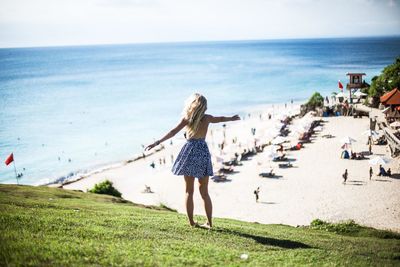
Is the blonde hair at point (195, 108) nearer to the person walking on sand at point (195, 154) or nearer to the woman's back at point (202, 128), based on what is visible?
the person walking on sand at point (195, 154)

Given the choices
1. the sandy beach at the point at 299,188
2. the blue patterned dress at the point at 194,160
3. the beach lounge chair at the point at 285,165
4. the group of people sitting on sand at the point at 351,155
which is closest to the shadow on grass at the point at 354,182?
the sandy beach at the point at 299,188

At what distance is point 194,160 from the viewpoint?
19.2 ft

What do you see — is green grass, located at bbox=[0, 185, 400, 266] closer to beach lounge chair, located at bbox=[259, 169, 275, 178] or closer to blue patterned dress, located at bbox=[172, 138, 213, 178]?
blue patterned dress, located at bbox=[172, 138, 213, 178]

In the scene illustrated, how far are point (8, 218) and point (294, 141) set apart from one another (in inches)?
1173

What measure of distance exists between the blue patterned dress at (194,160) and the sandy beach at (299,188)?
490 inches

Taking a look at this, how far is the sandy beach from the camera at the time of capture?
18141 mm

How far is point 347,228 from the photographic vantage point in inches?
409

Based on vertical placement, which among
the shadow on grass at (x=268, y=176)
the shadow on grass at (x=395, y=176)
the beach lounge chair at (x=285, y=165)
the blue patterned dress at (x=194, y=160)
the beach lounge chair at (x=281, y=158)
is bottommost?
the shadow on grass at (x=268, y=176)

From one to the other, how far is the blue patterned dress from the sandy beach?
40.8ft

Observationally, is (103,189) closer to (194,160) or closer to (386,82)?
(194,160)

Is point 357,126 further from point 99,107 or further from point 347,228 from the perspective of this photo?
point 99,107

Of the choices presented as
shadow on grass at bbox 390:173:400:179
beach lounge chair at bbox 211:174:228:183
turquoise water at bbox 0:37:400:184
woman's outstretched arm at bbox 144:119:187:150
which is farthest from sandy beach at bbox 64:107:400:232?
woman's outstretched arm at bbox 144:119:187:150

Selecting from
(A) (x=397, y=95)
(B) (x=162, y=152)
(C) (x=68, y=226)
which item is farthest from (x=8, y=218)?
(A) (x=397, y=95)

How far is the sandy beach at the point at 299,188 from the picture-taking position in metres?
18.1
